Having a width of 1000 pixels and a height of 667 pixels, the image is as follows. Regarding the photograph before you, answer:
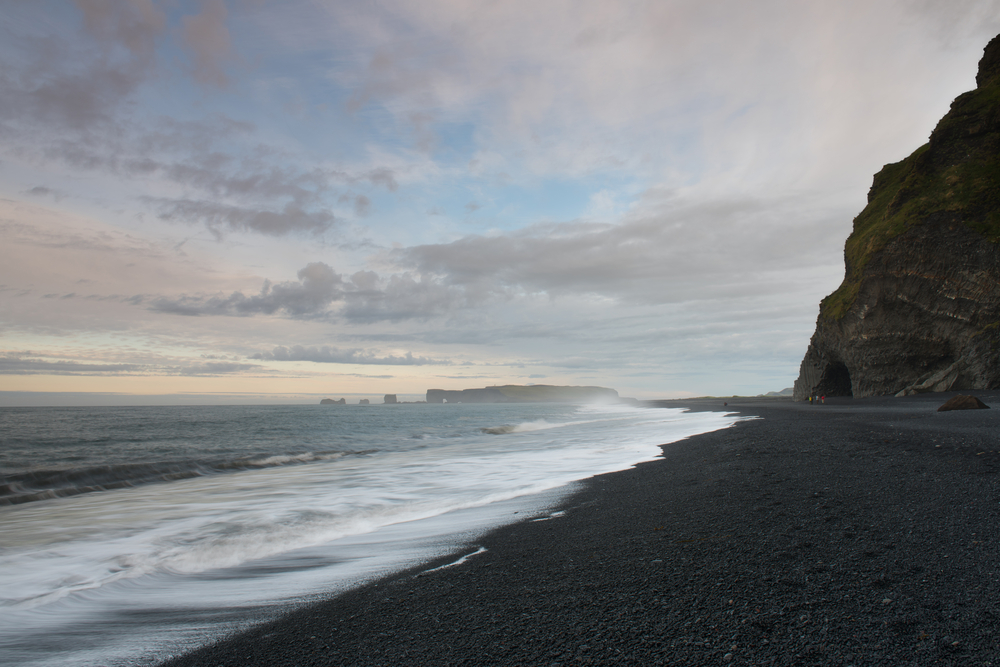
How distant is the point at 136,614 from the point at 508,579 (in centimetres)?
288

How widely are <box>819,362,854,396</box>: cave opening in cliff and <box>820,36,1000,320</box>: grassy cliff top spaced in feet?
25.3

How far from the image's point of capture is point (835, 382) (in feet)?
119

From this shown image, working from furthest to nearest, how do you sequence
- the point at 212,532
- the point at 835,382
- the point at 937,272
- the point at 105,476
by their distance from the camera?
the point at 835,382, the point at 937,272, the point at 105,476, the point at 212,532

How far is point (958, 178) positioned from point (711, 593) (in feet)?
107

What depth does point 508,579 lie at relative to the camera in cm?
315

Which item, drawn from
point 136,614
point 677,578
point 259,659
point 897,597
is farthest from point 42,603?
point 897,597

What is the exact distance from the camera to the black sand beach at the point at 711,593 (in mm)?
1938

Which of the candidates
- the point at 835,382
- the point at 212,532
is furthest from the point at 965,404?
the point at 835,382

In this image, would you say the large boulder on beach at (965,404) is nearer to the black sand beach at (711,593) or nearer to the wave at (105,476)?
the black sand beach at (711,593)

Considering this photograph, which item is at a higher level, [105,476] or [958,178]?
[958,178]

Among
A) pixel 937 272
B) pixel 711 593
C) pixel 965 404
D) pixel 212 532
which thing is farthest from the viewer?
pixel 937 272

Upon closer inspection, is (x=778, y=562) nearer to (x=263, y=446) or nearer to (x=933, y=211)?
(x=263, y=446)

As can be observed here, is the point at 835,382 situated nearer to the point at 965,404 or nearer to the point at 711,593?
the point at 965,404

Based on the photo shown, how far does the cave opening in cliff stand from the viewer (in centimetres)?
3559
